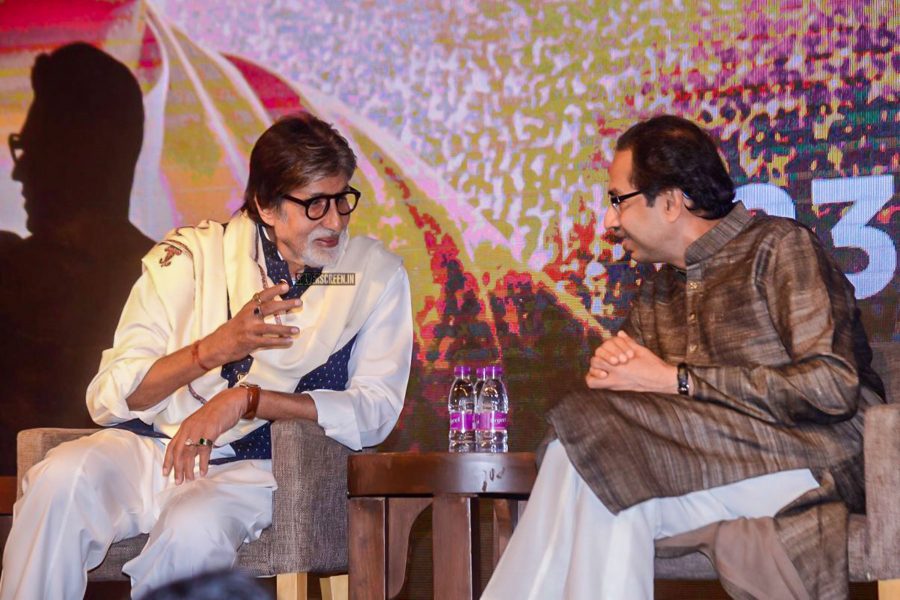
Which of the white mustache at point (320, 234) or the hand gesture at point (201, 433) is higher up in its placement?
the white mustache at point (320, 234)

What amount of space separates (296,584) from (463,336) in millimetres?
1423

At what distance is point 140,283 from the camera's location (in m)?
3.30

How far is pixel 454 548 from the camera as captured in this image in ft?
9.36

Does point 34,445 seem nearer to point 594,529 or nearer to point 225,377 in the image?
point 225,377

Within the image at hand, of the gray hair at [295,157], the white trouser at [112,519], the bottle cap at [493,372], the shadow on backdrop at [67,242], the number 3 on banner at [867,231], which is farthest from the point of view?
the shadow on backdrop at [67,242]

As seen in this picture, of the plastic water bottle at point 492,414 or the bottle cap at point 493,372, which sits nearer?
the plastic water bottle at point 492,414

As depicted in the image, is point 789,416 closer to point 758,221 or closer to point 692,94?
point 758,221

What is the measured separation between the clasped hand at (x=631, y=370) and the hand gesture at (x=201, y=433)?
36.5 inches

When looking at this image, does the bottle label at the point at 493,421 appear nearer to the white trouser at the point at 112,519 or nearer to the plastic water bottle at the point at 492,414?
the plastic water bottle at the point at 492,414

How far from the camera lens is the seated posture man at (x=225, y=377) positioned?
9.17ft

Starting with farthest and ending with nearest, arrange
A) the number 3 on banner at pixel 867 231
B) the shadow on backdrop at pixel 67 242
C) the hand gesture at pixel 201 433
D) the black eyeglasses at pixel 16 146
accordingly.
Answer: the black eyeglasses at pixel 16 146, the shadow on backdrop at pixel 67 242, the number 3 on banner at pixel 867 231, the hand gesture at pixel 201 433

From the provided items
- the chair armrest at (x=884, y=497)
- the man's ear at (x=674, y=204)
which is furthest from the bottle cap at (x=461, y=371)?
the chair armrest at (x=884, y=497)

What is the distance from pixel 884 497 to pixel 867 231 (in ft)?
4.76

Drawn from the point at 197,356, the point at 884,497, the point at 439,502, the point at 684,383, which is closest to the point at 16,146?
the point at 197,356
